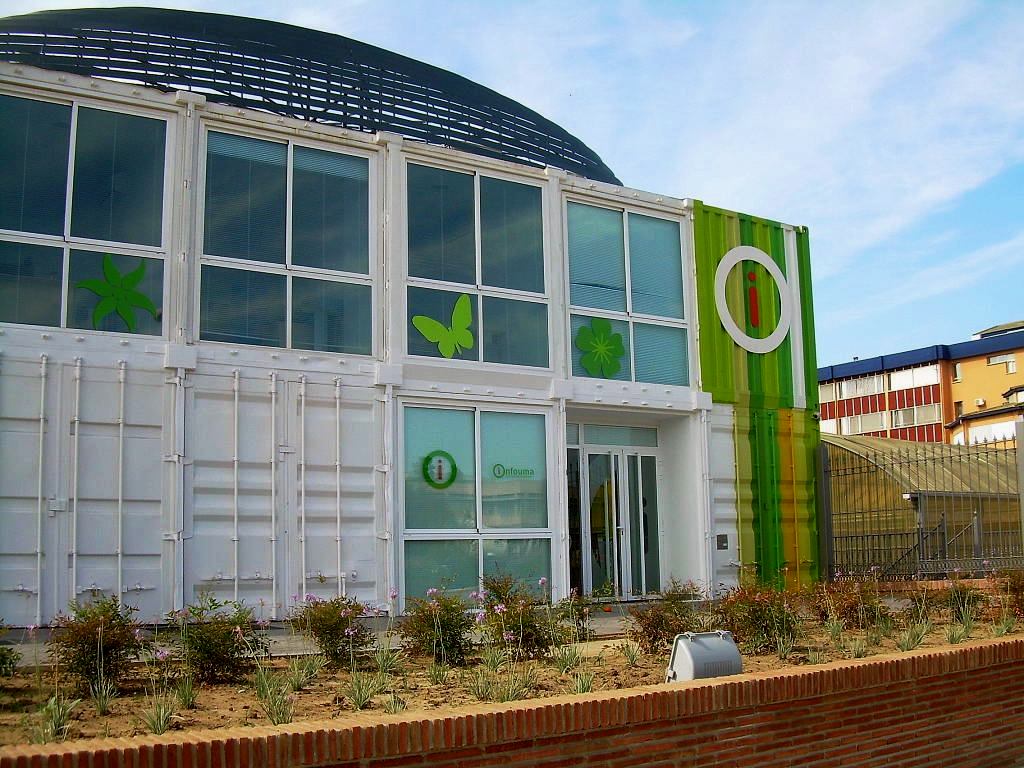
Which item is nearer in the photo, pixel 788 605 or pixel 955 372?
pixel 788 605

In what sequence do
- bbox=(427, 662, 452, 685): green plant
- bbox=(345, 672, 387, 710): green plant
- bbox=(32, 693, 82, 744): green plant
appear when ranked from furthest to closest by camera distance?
bbox=(427, 662, 452, 685): green plant
bbox=(345, 672, 387, 710): green plant
bbox=(32, 693, 82, 744): green plant

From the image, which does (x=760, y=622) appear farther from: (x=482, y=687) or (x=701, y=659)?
(x=482, y=687)

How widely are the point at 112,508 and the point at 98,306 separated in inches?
89.6

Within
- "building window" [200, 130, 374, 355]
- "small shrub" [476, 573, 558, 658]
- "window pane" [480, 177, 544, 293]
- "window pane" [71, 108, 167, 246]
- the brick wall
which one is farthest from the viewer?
"window pane" [480, 177, 544, 293]

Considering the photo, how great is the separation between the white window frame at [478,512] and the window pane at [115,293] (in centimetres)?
324

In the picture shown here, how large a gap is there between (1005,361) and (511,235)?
4974 cm

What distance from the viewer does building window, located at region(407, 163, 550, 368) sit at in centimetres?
1420

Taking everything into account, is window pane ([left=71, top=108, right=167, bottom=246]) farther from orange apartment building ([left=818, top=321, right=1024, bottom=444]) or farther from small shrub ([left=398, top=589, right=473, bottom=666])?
orange apartment building ([left=818, top=321, right=1024, bottom=444])

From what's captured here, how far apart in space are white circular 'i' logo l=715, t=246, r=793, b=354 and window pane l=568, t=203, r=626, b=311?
1.89 m

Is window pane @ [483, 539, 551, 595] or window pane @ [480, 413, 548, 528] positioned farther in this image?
window pane @ [480, 413, 548, 528]

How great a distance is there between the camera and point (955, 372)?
6084 cm

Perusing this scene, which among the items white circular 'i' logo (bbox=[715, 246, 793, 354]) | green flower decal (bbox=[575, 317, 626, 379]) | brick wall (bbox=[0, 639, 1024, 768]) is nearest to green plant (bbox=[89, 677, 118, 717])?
brick wall (bbox=[0, 639, 1024, 768])

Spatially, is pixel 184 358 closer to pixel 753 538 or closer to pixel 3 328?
pixel 3 328

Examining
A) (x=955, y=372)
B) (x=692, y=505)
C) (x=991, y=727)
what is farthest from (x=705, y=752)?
(x=955, y=372)
